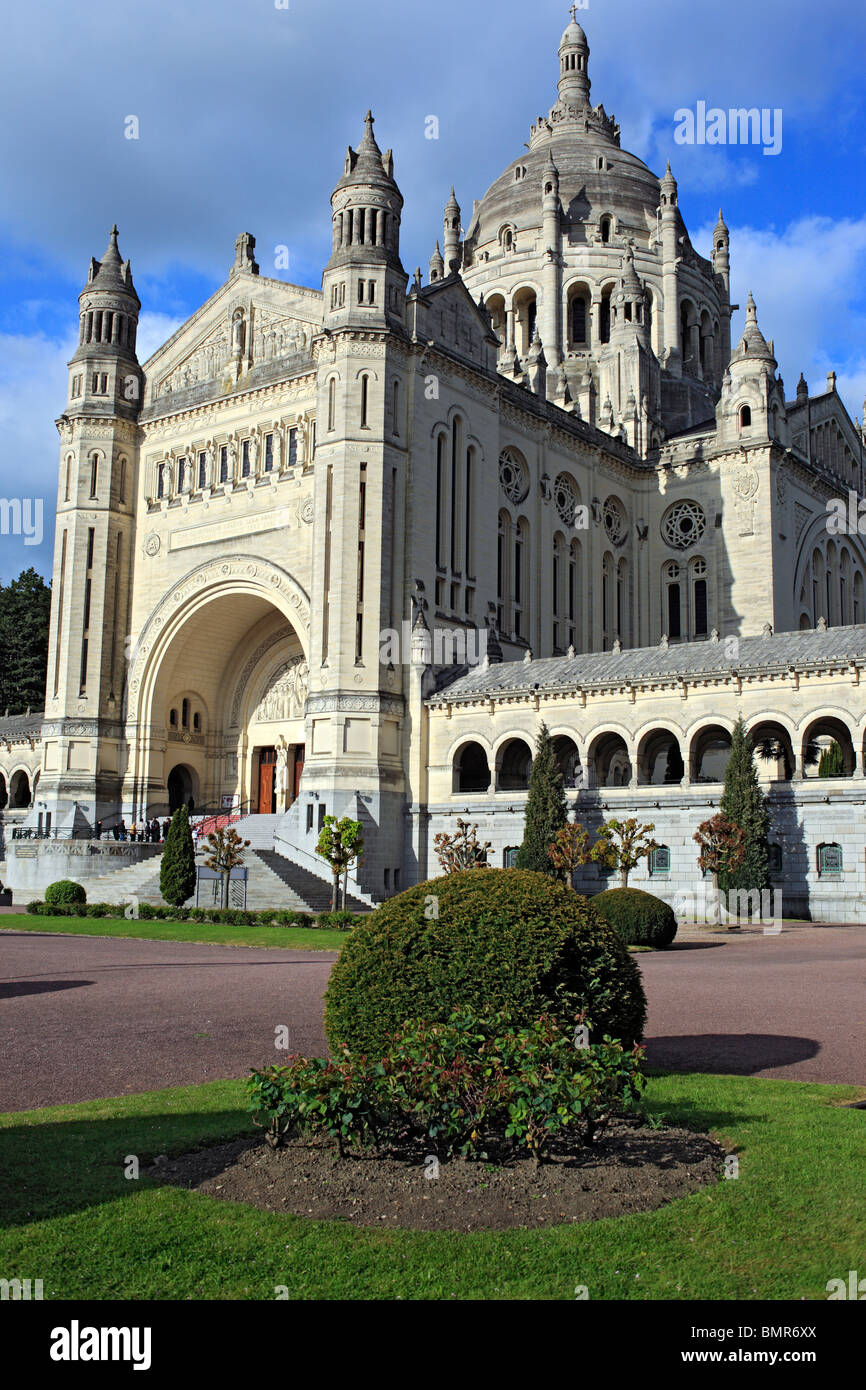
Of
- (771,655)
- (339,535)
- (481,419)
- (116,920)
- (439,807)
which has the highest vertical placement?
(481,419)

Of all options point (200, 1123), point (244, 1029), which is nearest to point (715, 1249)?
point (200, 1123)

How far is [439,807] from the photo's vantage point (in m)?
46.7

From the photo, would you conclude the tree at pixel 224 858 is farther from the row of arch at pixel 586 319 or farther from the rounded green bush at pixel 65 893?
the row of arch at pixel 586 319

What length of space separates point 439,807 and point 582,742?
6517 mm

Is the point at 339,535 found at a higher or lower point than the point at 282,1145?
higher

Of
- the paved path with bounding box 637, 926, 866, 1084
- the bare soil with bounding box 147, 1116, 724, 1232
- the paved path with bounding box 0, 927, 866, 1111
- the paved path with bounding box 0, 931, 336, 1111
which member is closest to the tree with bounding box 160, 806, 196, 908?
the paved path with bounding box 0, 927, 866, 1111

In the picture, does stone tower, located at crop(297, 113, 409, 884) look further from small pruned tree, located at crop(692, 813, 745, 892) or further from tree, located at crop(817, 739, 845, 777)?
tree, located at crop(817, 739, 845, 777)

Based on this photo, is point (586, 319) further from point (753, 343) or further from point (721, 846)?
point (721, 846)

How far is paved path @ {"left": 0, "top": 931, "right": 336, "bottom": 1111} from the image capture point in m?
12.2

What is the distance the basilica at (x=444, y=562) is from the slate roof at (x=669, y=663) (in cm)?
17

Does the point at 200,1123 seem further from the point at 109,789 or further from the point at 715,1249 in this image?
the point at 109,789

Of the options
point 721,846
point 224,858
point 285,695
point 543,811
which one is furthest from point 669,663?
point 285,695

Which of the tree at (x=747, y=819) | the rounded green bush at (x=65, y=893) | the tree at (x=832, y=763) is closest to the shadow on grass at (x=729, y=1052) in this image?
the tree at (x=747, y=819)

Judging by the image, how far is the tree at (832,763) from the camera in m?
44.0
